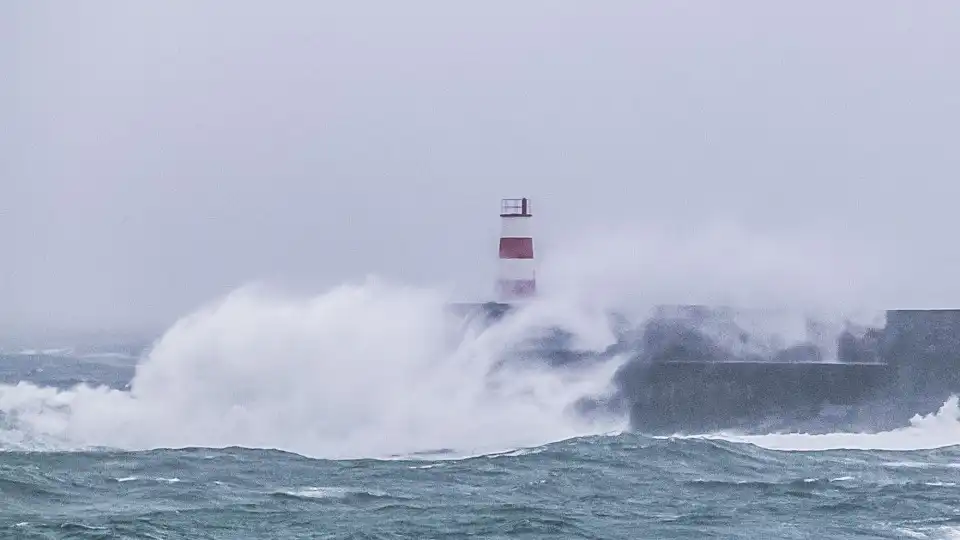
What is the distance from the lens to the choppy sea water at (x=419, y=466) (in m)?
11.3

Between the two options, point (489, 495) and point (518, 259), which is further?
point (518, 259)

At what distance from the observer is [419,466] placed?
14.9m

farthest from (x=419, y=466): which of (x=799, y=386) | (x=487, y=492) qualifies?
(x=799, y=386)

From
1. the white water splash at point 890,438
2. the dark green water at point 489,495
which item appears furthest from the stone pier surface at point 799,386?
the dark green water at point 489,495

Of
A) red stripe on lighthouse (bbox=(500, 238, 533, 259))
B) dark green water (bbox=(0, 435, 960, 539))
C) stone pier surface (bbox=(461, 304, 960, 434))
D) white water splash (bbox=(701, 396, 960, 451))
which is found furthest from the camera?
red stripe on lighthouse (bbox=(500, 238, 533, 259))

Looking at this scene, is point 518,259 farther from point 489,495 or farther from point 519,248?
point 489,495

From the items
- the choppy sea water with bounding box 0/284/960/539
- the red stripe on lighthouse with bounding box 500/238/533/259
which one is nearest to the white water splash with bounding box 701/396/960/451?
the choppy sea water with bounding box 0/284/960/539

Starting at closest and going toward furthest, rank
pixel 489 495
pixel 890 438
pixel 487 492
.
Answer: pixel 489 495 < pixel 487 492 < pixel 890 438

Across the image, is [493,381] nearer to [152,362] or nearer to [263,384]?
[263,384]

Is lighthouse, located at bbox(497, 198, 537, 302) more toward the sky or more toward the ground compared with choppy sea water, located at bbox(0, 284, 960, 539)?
more toward the sky

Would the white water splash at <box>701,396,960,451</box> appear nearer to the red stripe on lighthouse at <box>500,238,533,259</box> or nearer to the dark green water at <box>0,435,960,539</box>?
the dark green water at <box>0,435,960,539</box>

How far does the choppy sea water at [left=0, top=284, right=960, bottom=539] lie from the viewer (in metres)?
11.3

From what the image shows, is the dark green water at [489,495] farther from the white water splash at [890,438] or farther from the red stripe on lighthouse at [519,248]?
the red stripe on lighthouse at [519,248]

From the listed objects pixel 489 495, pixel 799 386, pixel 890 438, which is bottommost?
pixel 489 495
